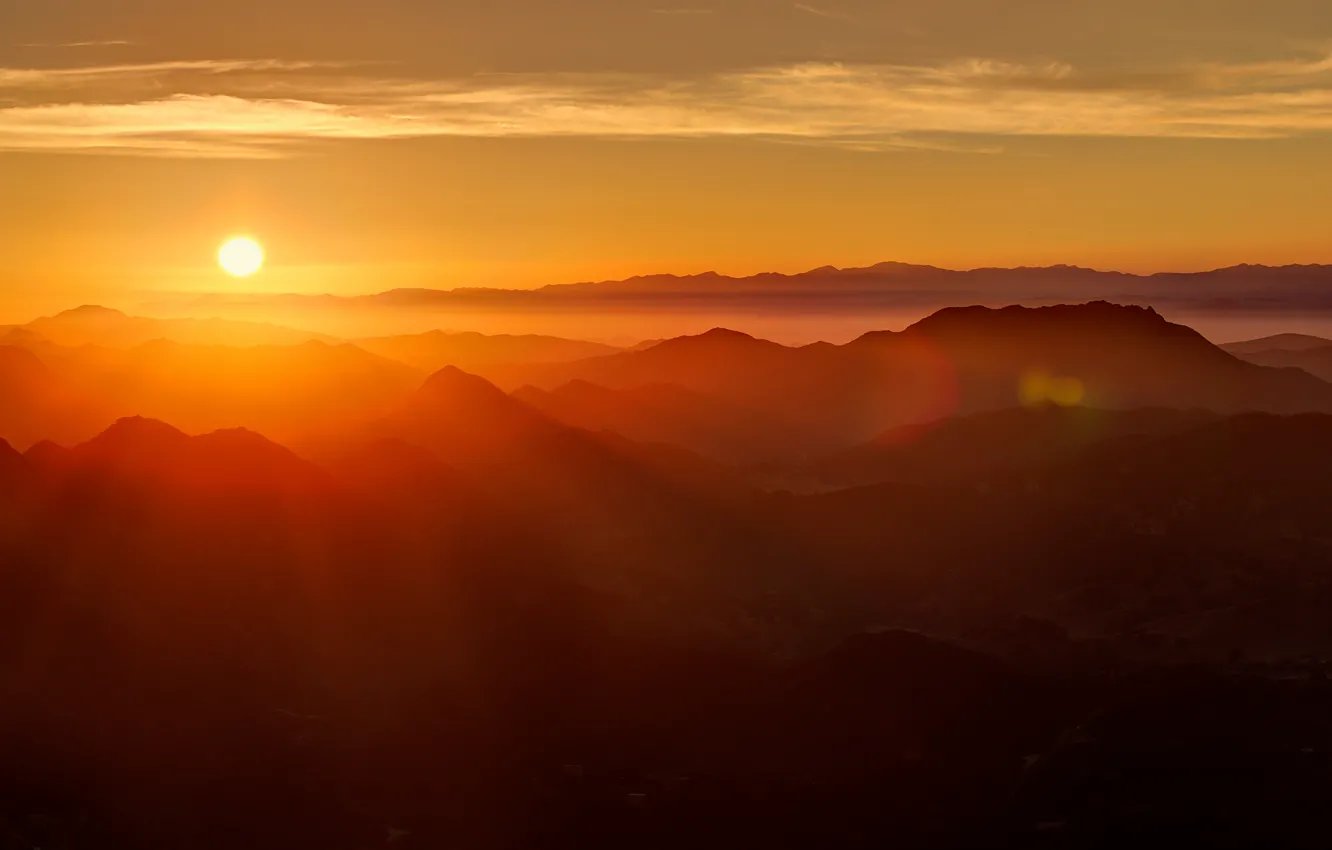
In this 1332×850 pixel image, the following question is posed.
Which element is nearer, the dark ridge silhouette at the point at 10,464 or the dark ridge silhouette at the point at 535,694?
the dark ridge silhouette at the point at 535,694

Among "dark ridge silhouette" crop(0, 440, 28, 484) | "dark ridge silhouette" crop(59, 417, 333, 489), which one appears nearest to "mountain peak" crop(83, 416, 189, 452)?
"dark ridge silhouette" crop(59, 417, 333, 489)

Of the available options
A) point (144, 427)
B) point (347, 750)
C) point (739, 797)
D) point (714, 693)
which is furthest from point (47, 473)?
point (739, 797)

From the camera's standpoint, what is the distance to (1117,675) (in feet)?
435

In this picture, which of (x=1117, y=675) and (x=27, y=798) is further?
(x=1117, y=675)

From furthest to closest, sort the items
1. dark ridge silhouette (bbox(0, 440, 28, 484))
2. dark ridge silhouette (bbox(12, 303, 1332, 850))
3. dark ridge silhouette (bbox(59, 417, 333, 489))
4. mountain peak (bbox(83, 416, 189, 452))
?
mountain peak (bbox(83, 416, 189, 452)) → dark ridge silhouette (bbox(59, 417, 333, 489)) → dark ridge silhouette (bbox(0, 440, 28, 484)) → dark ridge silhouette (bbox(12, 303, 1332, 850))

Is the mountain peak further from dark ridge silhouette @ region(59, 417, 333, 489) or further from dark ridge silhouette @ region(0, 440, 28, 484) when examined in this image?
dark ridge silhouette @ region(0, 440, 28, 484)

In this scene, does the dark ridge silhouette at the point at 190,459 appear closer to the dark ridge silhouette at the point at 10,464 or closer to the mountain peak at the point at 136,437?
the mountain peak at the point at 136,437

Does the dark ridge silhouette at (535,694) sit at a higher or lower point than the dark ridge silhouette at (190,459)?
lower

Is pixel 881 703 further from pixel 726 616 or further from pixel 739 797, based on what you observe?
pixel 726 616

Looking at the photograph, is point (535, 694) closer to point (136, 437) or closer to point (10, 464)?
point (136, 437)

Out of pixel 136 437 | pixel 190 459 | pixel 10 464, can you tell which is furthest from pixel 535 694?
pixel 10 464

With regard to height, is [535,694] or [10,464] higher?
[10,464]

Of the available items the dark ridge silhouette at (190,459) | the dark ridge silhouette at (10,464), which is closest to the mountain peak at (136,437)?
the dark ridge silhouette at (190,459)

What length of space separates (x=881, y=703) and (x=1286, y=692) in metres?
34.7
